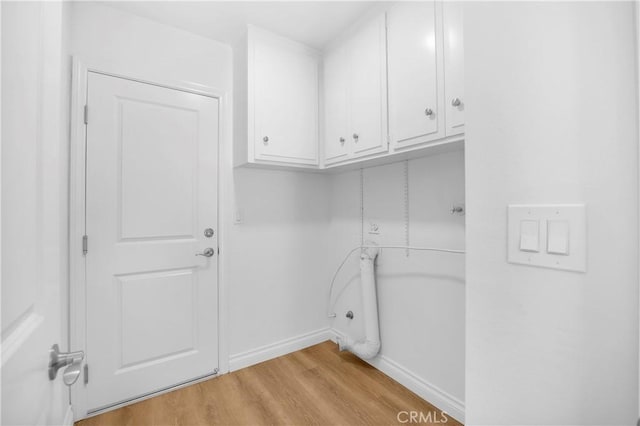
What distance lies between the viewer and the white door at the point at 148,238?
5.49 feet

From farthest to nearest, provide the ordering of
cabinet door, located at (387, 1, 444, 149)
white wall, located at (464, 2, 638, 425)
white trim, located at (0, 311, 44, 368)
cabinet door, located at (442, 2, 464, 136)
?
cabinet door, located at (387, 1, 444, 149), cabinet door, located at (442, 2, 464, 136), white wall, located at (464, 2, 638, 425), white trim, located at (0, 311, 44, 368)

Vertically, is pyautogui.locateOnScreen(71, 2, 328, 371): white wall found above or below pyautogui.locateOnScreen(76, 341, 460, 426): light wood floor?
above

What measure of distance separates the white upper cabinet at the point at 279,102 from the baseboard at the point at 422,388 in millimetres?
1537

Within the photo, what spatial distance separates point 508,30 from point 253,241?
1.94 m

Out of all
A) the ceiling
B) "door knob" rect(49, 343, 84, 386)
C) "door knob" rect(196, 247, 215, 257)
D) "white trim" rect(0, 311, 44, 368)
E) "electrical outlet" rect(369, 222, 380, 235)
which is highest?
the ceiling

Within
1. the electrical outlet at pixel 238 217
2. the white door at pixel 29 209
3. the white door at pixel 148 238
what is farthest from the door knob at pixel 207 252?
the white door at pixel 29 209

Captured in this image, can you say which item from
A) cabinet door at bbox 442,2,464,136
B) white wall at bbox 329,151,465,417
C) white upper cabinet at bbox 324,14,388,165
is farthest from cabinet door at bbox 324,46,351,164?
cabinet door at bbox 442,2,464,136

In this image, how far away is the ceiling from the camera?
171 centimetres

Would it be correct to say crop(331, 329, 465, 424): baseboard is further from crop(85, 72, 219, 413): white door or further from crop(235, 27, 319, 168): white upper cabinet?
crop(235, 27, 319, 168): white upper cabinet

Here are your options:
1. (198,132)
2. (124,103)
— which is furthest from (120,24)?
(198,132)

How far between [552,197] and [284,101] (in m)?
1.79

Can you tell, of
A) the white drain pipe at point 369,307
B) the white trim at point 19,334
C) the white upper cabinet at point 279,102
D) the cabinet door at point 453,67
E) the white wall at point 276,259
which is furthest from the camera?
→ the white wall at point 276,259

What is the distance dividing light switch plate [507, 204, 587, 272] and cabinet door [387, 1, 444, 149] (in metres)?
0.90

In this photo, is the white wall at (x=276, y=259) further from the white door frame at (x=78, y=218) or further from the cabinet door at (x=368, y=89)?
the white door frame at (x=78, y=218)
